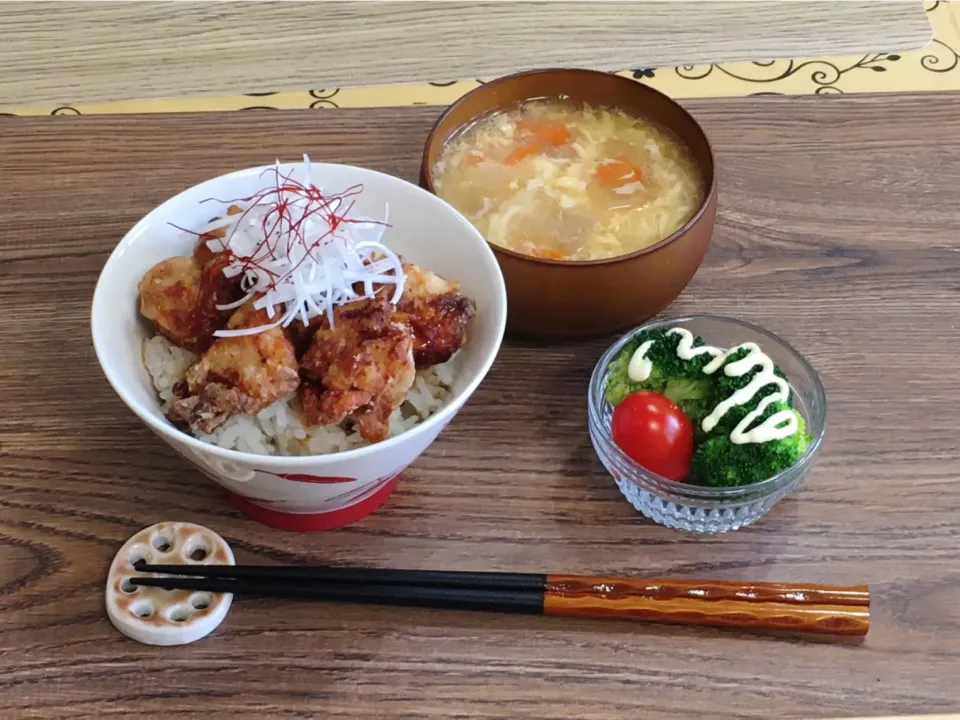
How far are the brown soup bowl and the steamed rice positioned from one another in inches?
9.9

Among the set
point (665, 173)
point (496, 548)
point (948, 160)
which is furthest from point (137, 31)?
point (948, 160)

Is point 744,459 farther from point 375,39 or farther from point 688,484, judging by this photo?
point 375,39

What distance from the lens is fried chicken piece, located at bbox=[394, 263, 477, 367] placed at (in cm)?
143

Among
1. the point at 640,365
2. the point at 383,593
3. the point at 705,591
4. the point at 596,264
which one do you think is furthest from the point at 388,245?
the point at 705,591

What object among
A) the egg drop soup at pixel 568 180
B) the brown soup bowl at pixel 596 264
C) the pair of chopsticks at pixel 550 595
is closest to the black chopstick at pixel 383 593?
the pair of chopsticks at pixel 550 595

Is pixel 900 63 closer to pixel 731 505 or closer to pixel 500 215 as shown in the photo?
pixel 500 215

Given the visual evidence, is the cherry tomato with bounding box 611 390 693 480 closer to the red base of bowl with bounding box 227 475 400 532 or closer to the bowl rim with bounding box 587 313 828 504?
the bowl rim with bounding box 587 313 828 504

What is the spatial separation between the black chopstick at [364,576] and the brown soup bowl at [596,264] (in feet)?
1.58

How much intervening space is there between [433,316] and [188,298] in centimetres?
37

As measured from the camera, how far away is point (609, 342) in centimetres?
177

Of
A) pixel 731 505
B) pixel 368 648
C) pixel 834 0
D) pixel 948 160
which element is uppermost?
pixel 834 0

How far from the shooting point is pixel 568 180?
183 cm

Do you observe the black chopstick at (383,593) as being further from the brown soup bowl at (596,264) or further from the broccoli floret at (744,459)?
the brown soup bowl at (596,264)

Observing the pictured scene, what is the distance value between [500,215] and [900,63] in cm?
135
